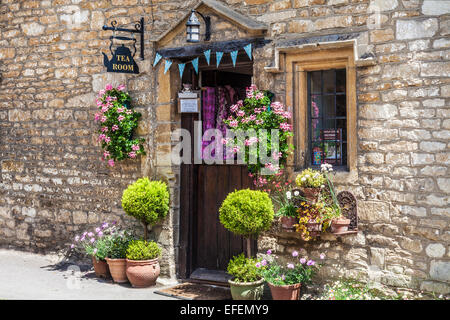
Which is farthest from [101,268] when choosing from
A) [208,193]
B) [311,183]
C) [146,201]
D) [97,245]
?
[311,183]

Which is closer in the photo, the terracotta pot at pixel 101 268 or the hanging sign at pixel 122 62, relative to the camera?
the hanging sign at pixel 122 62

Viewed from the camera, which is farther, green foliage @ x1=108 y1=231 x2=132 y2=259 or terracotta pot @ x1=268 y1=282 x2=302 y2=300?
green foliage @ x1=108 y1=231 x2=132 y2=259

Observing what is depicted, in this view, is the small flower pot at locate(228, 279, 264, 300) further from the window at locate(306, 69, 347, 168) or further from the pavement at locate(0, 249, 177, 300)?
the window at locate(306, 69, 347, 168)

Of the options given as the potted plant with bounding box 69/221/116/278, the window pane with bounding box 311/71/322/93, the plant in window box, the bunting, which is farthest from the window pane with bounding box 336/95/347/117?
the potted plant with bounding box 69/221/116/278

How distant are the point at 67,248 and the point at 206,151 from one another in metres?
2.77

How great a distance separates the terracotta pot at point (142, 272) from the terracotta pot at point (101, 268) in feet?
1.96

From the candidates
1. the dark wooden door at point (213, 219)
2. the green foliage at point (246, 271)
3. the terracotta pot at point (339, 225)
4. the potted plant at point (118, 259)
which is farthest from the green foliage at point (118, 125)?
the terracotta pot at point (339, 225)

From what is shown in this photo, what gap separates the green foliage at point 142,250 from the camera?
273 inches

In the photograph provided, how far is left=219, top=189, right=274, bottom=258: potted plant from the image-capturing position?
5.99 m

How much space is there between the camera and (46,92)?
28.3 feet

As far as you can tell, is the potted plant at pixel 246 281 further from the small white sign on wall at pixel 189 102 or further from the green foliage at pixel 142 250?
the small white sign on wall at pixel 189 102

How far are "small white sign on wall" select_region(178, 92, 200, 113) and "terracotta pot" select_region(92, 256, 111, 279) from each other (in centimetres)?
232

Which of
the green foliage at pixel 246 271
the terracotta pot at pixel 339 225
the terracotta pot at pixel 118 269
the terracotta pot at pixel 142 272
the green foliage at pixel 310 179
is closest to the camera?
the terracotta pot at pixel 339 225

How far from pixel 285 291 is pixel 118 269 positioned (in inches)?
93.5
